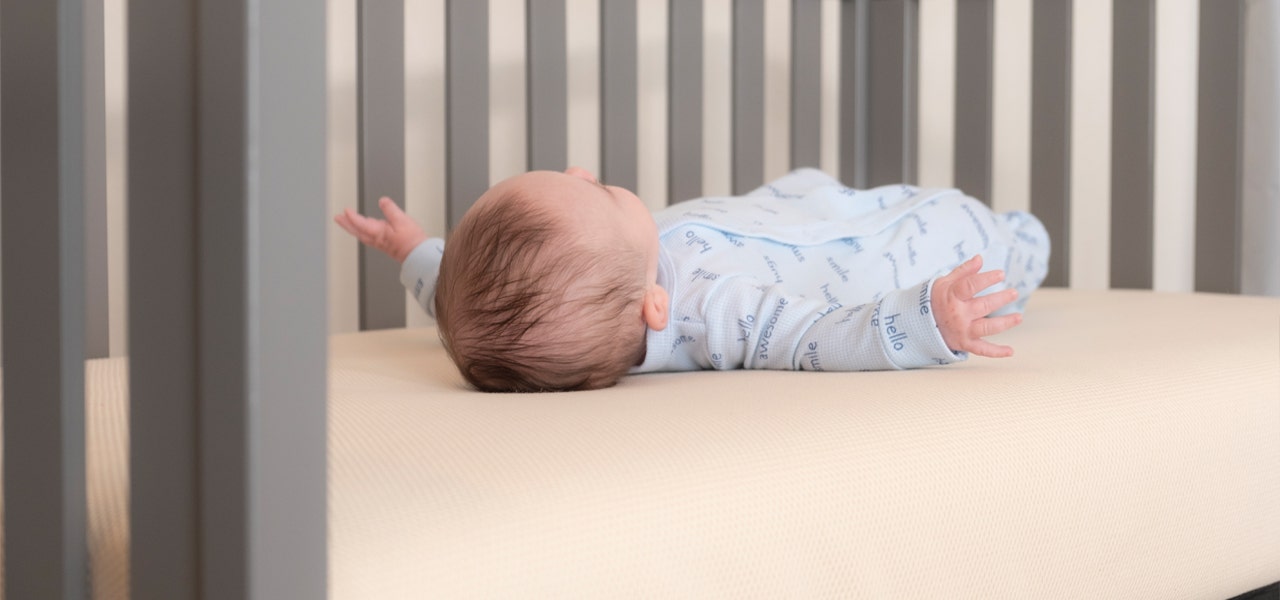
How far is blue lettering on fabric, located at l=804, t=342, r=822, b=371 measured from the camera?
89 cm

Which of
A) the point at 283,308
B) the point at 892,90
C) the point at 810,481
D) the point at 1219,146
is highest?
the point at 892,90

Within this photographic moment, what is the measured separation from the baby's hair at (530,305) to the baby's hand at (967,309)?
0.23 metres

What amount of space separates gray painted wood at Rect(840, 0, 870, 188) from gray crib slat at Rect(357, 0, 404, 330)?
83 centimetres

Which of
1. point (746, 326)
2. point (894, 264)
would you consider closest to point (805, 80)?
point (894, 264)

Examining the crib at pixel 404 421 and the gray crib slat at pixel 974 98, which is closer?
the crib at pixel 404 421

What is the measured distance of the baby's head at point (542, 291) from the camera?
0.81m

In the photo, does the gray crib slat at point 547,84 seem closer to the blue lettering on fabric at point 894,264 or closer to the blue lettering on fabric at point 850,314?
the blue lettering on fabric at point 894,264

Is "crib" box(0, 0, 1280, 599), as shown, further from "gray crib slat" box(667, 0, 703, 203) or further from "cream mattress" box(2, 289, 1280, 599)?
"gray crib slat" box(667, 0, 703, 203)

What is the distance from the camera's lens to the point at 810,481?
0.59 meters

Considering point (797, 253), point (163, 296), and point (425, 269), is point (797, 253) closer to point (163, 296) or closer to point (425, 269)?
point (425, 269)

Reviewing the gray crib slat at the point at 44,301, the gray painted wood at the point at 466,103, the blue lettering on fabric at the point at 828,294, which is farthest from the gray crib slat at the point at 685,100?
the gray crib slat at the point at 44,301

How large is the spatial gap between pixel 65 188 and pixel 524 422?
0.25 m

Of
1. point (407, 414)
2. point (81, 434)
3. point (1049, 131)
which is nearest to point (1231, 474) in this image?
point (407, 414)

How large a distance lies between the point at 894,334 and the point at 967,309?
0.21ft
